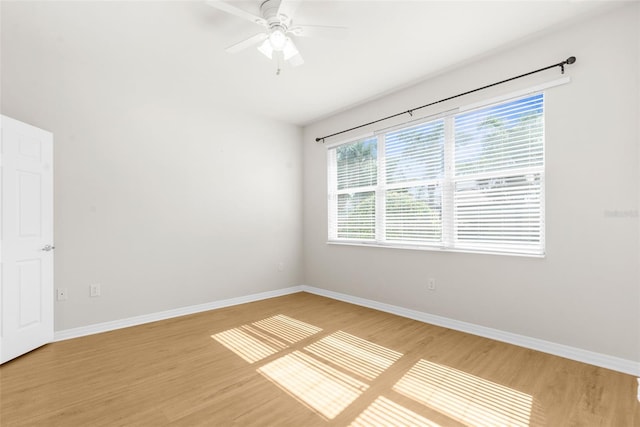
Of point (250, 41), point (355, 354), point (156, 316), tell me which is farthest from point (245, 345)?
point (250, 41)

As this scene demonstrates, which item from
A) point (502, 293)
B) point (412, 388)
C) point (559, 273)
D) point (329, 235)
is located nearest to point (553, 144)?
point (559, 273)

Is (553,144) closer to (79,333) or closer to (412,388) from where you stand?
(412,388)

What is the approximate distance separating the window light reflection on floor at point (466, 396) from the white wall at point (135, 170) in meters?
Answer: 2.87

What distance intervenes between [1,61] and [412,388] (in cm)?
439

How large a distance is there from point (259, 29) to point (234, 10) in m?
0.64

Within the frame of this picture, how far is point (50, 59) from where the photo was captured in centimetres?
294

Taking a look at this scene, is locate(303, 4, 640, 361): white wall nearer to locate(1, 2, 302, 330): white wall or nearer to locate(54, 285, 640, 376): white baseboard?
locate(54, 285, 640, 376): white baseboard

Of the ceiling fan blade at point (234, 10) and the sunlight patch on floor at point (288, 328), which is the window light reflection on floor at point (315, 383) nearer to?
the sunlight patch on floor at point (288, 328)

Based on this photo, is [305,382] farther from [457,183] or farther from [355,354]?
[457,183]

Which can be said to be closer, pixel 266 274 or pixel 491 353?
pixel 491 353

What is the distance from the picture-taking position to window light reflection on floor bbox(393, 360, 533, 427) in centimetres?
176

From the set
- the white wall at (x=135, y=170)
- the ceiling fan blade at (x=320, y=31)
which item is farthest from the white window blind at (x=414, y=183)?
the white wall at (x=135, y=170)

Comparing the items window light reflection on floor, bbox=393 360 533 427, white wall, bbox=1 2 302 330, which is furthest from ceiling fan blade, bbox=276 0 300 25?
Answer: window light reflection on floor, bbox=393 360 533 427

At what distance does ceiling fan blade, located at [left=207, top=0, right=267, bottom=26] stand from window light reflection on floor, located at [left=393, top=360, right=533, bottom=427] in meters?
2.80
